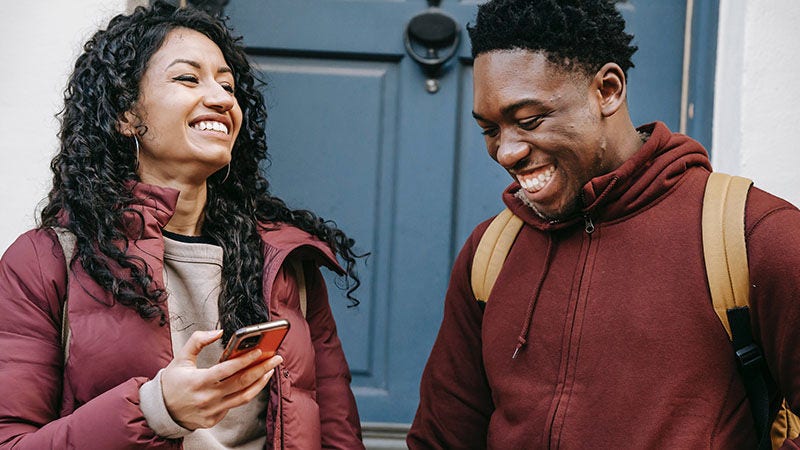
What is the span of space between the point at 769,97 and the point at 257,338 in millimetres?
1833

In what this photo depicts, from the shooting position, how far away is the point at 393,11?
3.31 metres

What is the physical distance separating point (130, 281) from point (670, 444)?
3.91 ft

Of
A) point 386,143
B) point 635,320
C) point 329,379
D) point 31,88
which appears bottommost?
point 329,379

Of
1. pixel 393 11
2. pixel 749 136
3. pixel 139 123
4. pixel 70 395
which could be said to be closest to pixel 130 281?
pixel 70 395

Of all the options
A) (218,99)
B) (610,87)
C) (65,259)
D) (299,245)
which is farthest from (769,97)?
(65,259)

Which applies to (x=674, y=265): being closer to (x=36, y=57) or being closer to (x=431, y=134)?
(x=431, y=134)

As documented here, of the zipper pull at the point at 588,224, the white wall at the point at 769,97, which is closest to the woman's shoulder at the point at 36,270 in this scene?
the zipper pull at the point at 588,224

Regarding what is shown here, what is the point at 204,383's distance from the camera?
6.23ft

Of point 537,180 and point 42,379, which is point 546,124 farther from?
point 42,379

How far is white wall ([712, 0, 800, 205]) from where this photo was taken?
2.88 metres

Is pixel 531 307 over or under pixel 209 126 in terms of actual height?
under

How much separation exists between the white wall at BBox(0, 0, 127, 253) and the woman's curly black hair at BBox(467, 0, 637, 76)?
4.82 feet

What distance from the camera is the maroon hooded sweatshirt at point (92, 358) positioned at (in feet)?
6.39

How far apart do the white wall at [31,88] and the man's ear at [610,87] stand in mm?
1689
